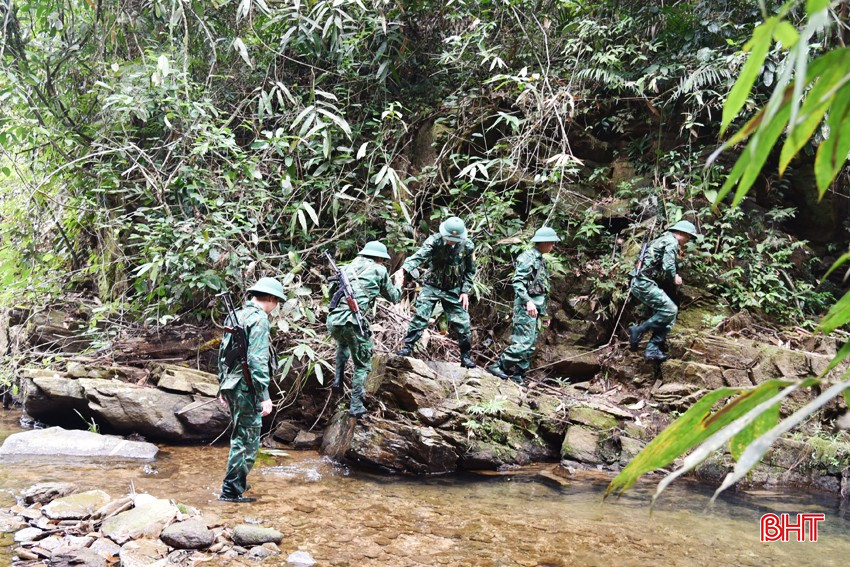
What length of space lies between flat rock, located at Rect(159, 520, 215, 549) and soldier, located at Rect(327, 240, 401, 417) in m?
2.56

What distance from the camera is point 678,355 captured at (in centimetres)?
749

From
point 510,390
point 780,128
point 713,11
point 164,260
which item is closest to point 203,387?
point 164,260

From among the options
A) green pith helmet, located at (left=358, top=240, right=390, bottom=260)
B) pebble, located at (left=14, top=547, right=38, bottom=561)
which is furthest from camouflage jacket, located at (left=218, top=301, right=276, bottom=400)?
pebble, located at (left=14, top=547, right=38, bottom=561)

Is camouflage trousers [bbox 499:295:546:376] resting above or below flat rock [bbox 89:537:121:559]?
above

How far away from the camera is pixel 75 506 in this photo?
4.16 m

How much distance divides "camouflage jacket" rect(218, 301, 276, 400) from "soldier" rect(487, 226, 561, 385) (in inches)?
131

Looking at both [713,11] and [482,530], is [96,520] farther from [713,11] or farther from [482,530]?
[713,11]

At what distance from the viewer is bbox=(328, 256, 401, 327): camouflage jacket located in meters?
6.25

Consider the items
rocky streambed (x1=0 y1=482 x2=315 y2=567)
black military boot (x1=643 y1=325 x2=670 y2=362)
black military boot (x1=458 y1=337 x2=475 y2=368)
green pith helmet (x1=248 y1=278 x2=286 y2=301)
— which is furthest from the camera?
black military boot (x1=643 y1=325 x2=670 y2=362)

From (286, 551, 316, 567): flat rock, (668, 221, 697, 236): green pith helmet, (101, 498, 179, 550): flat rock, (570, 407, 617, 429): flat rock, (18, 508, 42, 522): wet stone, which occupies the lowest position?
(286, 551, 316, 567): flat rock

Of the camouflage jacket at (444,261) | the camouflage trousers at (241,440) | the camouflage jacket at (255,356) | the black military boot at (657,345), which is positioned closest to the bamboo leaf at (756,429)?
the camouflage jacket at (255,356)

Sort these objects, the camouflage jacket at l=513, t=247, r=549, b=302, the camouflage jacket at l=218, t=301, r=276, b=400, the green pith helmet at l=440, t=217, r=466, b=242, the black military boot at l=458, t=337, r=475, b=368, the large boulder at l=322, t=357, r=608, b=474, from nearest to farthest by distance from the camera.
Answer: the camouflage jacket at l=218, t=301, r=276, b=400 < the large boulder at l=322, t=357, r=608, b=474 < the green pith helmet at l=440, t=217, r=466, b=242 < the black military boot at l=458, t=337, r=475, b=368 < the camouflage jacket at l=513, t=247, r=549, b=302

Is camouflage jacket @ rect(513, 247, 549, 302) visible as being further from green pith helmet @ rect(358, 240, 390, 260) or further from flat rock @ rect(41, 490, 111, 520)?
flat rock @ rect(41, 490, 111, 520)

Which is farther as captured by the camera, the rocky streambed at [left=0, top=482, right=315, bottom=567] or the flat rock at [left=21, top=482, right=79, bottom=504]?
the flat rock at [left=21, top=482, right=79, bottom=504]
